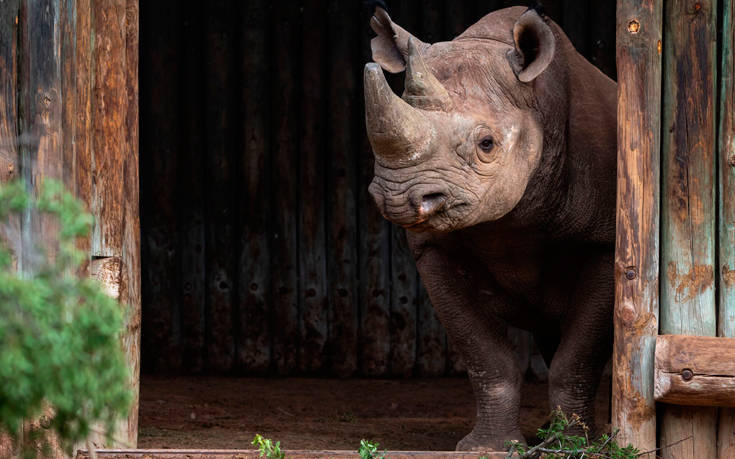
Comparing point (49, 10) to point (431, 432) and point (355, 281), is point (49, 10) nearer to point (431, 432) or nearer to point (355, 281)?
point (431, 432)

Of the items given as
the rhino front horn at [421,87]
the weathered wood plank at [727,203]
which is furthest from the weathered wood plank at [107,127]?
the weathered wood plank at [727,203]

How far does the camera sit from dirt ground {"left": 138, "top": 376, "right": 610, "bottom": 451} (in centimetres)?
618

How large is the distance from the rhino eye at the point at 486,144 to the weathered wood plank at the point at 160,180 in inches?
174

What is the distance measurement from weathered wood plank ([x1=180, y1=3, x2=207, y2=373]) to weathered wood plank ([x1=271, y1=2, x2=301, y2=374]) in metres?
0.55

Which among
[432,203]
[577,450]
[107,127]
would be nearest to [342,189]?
[107,127]

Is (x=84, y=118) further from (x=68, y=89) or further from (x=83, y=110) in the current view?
(x=68, y=89)

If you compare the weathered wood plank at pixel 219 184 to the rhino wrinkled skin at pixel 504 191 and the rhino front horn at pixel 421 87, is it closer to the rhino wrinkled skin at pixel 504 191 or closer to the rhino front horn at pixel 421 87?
the rhino wrinkled skin at pixel 504 191

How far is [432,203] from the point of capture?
465cm

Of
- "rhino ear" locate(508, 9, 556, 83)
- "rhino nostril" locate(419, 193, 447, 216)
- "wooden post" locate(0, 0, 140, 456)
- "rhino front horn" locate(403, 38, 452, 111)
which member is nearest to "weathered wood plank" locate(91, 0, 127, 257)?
"wooden post" locate(0, 0, 140, 456)

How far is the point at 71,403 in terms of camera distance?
8.18 feet

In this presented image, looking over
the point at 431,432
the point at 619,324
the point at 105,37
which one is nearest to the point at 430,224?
the point at 619,324

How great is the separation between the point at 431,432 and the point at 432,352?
213 cm

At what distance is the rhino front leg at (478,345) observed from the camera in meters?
5.60

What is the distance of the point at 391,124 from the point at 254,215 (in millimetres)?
4503
